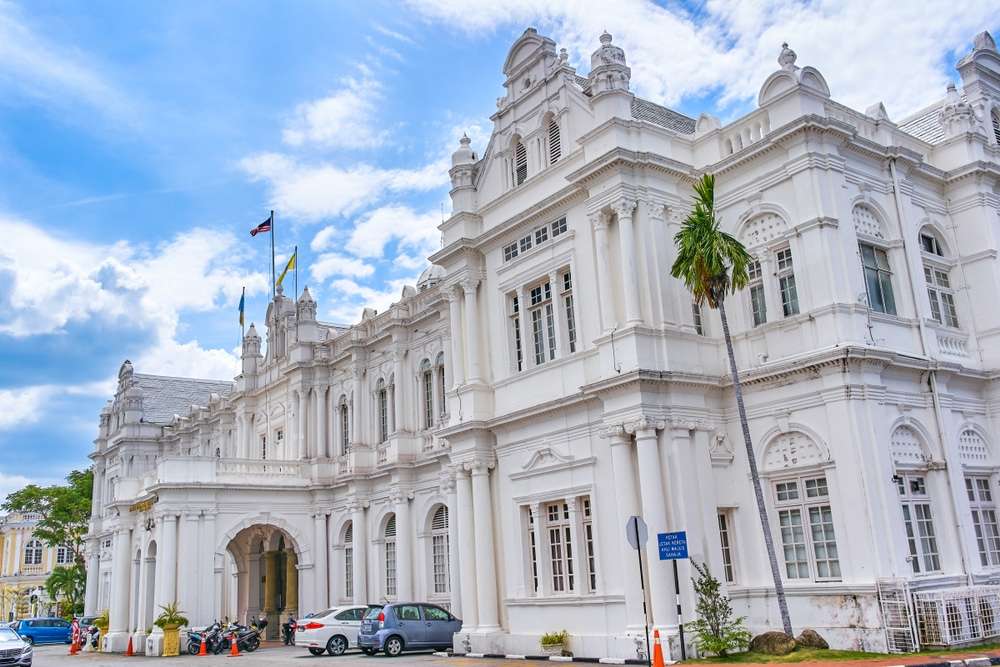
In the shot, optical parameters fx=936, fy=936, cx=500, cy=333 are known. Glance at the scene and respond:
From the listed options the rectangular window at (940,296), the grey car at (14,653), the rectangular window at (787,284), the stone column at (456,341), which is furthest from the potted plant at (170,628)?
the rectangular window at (940,296)

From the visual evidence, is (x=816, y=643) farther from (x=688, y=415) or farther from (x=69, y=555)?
(x=69, y=555)

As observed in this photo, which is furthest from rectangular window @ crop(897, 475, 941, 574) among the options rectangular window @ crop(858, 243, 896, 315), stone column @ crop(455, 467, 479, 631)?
stone column @ crop(455, 467, 479, 631)

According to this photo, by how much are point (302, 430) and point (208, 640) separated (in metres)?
9.24

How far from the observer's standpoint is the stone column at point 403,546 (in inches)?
1197

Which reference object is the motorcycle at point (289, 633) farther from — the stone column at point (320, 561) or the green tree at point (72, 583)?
the green tree at point (72, 583)

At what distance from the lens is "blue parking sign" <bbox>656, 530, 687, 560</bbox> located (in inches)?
598

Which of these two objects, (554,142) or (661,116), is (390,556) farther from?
(661,116)

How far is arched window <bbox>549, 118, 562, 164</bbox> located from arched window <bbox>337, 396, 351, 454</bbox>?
16.0m

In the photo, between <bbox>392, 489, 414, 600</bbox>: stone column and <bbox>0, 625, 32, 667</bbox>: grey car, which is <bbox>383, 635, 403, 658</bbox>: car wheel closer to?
<bbox>392, 489, 414, 600</bbox>: stone column

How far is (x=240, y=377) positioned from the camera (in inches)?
1690

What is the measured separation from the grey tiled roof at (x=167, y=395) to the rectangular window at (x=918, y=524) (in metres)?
43.1

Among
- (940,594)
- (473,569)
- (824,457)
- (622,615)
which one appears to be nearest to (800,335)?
(824,457)

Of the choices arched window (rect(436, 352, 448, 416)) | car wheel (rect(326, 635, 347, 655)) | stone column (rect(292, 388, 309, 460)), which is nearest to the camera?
car wheel (rect(326, 635, 347, 655))

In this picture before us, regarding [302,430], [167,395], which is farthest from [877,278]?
[167,395]
